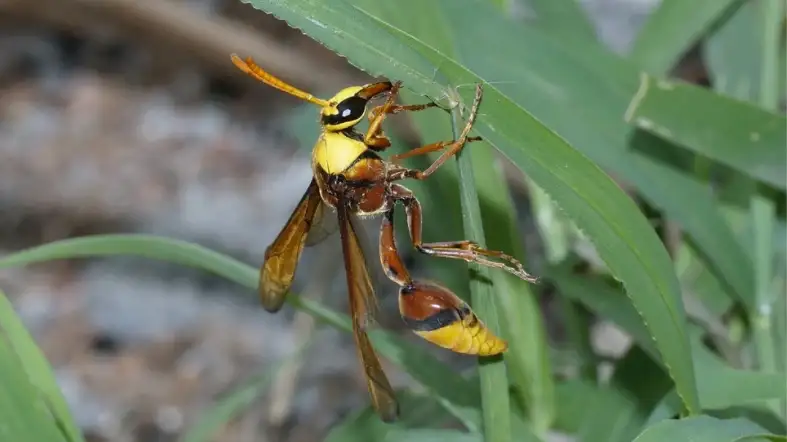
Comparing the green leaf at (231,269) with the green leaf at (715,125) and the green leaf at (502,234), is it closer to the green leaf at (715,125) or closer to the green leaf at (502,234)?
the green leaf at (502,234)

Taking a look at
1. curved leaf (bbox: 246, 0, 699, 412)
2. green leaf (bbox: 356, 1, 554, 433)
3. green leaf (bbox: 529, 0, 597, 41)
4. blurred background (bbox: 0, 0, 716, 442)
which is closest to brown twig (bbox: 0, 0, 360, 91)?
blurred background (bbox: 0, 0, 716, 442)

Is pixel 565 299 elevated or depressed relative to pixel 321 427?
elevated

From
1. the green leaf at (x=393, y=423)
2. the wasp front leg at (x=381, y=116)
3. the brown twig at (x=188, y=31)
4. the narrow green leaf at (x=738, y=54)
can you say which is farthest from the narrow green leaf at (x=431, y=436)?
the brown twig at (x=188, y=31)

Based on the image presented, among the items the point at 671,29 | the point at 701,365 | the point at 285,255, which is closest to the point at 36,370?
the point at 285,255

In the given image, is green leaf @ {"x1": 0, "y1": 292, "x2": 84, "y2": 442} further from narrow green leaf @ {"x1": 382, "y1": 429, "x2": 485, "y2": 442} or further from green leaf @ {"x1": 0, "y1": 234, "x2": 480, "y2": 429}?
narrow green leaf @ {"x1": 382, "y1": 429, "x2": 485, "y2": 442}

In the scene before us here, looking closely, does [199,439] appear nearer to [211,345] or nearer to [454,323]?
[454,323]

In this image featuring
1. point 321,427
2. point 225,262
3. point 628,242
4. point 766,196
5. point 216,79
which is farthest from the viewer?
point 216,79

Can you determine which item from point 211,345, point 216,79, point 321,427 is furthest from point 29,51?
point 321,427
